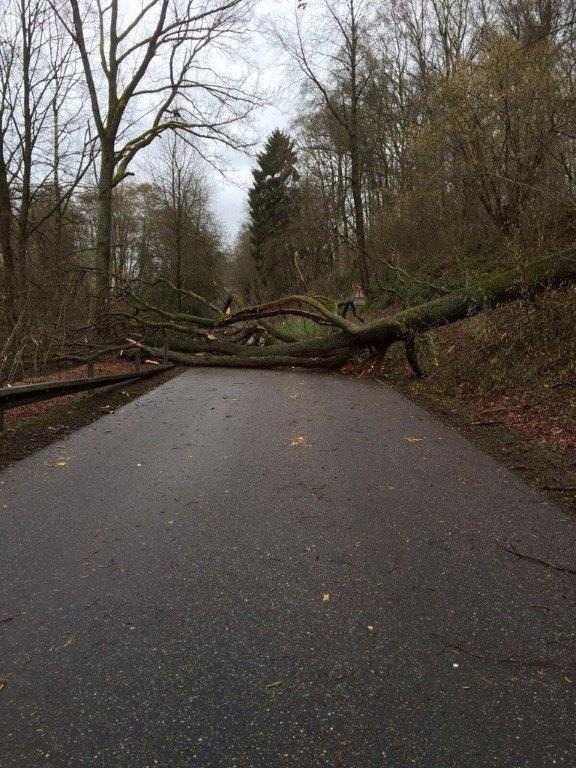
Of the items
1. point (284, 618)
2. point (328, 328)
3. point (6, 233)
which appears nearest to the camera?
point (284, 618)

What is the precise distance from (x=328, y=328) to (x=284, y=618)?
1448cm

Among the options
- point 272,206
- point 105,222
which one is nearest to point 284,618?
point 105,222

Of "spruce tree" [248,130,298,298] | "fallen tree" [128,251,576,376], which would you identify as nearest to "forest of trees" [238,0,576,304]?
"fallen tree" [128,251,576,376]

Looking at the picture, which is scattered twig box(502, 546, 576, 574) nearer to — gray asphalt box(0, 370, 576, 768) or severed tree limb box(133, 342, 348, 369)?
gray asphalt box(0, 370, 576, 768)

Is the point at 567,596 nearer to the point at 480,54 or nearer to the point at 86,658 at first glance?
the point at 86,658

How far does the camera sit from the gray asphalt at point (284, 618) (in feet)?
5.76

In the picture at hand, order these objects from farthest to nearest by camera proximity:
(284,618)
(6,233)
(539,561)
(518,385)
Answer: (6,233) → (518,385) → (539,561) → (284,618)

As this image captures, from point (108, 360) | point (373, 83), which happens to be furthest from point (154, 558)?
point (373, 83)

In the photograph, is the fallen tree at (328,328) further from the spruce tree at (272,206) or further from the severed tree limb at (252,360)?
the spruce tree at (272,206)

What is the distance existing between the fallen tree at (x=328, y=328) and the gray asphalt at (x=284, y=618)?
5513 millimetres

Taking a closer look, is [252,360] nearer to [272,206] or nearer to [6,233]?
[6,233]

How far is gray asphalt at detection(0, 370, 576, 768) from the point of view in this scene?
1.76m

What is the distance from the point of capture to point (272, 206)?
44688 millimetres

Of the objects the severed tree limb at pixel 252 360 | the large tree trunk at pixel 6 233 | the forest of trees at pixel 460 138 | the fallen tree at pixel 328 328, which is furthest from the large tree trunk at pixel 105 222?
the forest of trees at pixel 460 138
